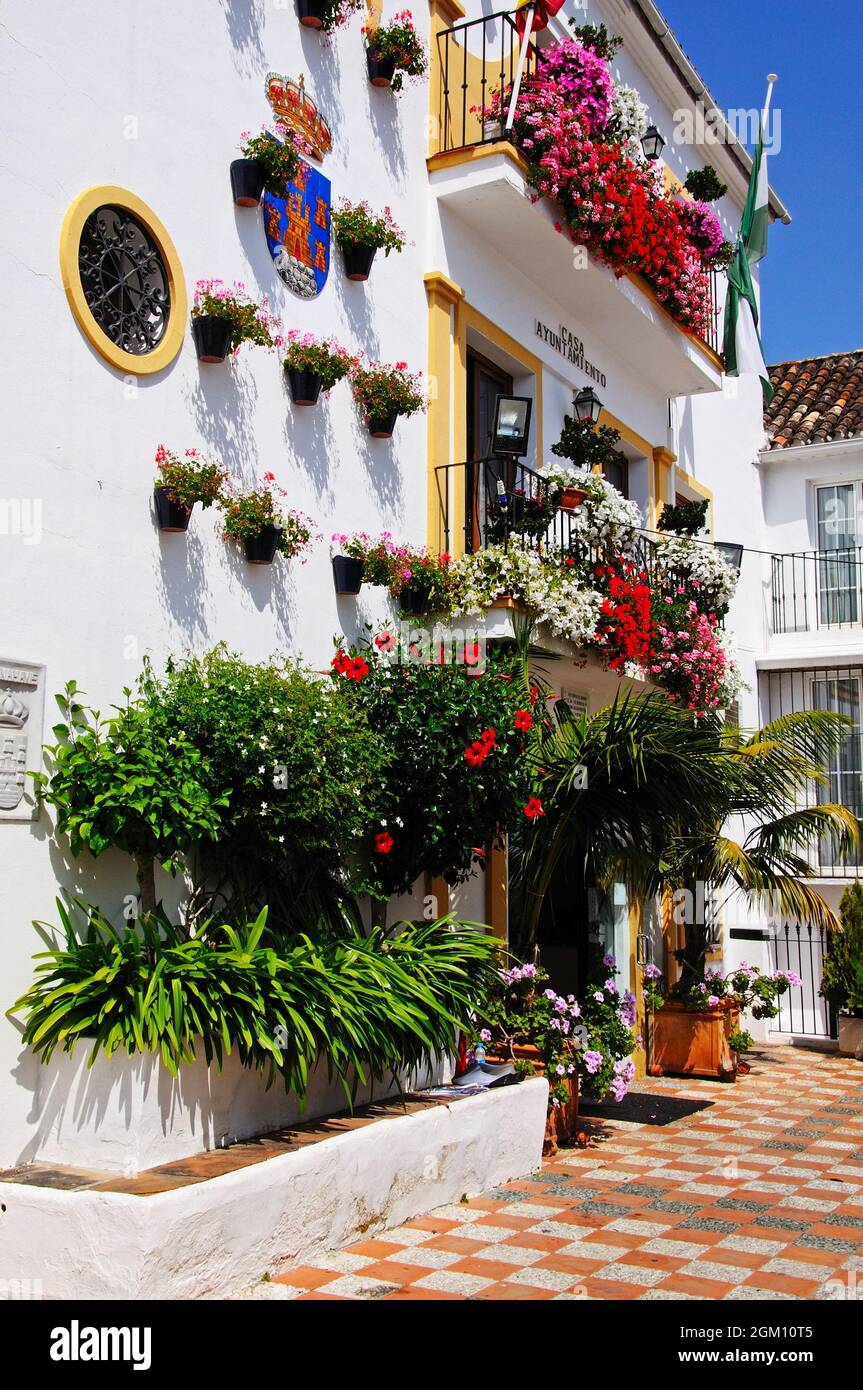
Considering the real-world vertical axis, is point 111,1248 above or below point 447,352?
below

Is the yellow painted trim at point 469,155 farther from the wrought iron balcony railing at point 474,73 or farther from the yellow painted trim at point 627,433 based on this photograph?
the yellow painted trim at point 627,433

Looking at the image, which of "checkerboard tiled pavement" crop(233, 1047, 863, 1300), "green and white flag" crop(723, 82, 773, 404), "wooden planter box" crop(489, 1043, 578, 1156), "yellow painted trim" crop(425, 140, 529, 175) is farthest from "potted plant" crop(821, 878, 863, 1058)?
"yellow painted trim" crop(425, 140, 529, 175)

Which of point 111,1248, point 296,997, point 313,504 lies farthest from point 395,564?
point 111,1248

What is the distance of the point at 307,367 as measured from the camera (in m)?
7.92

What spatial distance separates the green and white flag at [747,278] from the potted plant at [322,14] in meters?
7.97

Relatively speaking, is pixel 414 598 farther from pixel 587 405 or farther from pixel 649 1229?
pixel 649 1229

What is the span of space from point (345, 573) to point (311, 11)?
11.8 ft

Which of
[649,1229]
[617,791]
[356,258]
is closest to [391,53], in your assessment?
[356,258]

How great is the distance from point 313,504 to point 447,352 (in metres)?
2.40

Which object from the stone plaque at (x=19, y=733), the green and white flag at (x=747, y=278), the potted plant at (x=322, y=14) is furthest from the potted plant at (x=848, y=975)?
the stone plaque at (x=19, y=733)

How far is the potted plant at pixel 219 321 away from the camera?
23.1 ft

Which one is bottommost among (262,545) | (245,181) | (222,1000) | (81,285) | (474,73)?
(222,1000)

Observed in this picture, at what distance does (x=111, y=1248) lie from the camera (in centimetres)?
490
